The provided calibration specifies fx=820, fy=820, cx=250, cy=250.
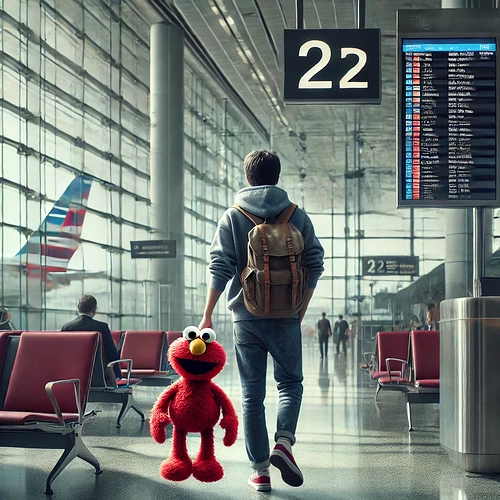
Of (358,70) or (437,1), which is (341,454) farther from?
(437,1)

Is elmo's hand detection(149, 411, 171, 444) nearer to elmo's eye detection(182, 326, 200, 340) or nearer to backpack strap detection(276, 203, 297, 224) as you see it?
elmo's eye detection(182, 326, 200, 340)

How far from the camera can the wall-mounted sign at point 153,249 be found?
21.3 meters

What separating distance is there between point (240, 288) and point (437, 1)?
1738 cm

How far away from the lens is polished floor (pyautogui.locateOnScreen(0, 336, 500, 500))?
13.7ft

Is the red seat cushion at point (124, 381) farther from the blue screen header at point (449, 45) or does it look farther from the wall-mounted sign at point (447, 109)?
the blue screen header at point (449, 45)

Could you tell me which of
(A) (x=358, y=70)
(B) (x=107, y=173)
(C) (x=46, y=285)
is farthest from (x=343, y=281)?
(A) (x=358, y=70)

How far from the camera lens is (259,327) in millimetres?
4117

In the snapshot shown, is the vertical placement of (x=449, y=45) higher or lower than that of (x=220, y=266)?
higher

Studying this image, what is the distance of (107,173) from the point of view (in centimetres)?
2161

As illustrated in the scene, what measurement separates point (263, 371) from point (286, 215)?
810 mm

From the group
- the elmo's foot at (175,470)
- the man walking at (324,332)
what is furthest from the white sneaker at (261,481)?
the man walking at (324,332)

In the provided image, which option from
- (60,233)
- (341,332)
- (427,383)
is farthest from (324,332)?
(427,383)

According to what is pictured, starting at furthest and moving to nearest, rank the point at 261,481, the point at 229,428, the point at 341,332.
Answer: the point at 341,332, the point at 261,481, the point at 229,428

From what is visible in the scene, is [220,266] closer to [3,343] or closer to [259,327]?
[259,327]
